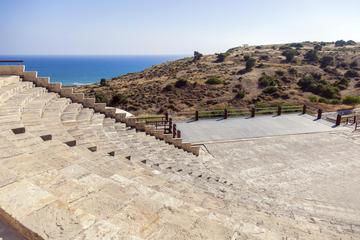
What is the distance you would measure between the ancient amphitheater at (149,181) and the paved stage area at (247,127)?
90cm

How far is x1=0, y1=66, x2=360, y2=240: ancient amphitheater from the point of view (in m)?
2.82

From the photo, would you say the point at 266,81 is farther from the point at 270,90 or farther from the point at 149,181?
the point at 149,181

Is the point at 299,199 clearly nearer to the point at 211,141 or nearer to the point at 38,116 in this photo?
the point at 211,141

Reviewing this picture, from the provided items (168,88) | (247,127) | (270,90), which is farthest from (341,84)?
(247,127)

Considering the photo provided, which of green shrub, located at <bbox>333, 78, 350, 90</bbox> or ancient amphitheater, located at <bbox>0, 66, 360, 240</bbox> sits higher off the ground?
green shrub, located at <bbox>333, 78, 350, 90</bbox>

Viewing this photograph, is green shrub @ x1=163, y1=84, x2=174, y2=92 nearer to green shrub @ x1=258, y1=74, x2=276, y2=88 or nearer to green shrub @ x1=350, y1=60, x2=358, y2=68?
green shrub @ x1=258, y1=74, x2=276, y2=88

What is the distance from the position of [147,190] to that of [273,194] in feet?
15.7

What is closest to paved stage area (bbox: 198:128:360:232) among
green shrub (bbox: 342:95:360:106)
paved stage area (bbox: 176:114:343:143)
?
paved stage area (bbox: 176:114:343:143)

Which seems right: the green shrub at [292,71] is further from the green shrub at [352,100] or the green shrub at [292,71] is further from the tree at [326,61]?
the green shrub at [352,100]

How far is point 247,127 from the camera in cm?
1452

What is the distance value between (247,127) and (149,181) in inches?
424

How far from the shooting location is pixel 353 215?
253 inches

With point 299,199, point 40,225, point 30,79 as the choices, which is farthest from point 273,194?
point 30,79

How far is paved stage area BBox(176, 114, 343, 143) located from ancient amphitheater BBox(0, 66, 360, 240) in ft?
2.94
